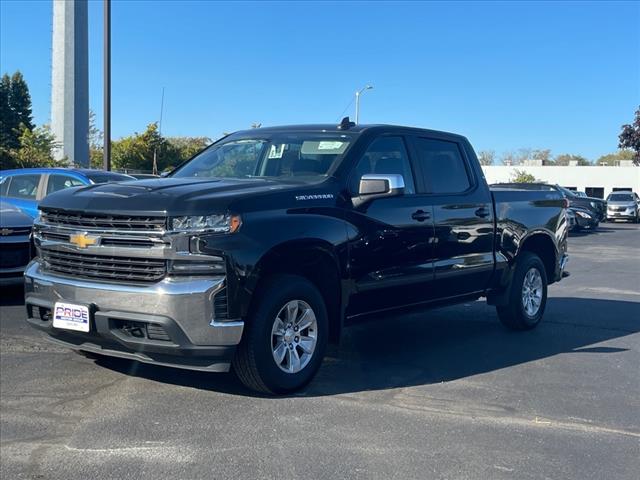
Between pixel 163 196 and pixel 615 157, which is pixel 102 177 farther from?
pixel 615 157

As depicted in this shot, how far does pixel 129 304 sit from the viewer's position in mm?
4656

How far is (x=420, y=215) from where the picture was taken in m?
6.21

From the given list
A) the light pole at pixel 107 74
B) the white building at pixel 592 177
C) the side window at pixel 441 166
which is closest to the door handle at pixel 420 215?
the side window at pixel 441 166

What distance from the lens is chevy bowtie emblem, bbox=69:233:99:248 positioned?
4.89m

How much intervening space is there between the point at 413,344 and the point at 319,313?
2.03 m

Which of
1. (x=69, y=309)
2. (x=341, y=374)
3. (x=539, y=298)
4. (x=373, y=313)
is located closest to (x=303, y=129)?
(x=373, y=313)

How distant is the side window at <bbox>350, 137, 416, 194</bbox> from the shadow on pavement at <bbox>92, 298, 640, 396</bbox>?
4.43ft

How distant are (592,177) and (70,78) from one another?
40.7 meters

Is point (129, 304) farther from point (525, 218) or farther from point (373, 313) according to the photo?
point (525, 218)

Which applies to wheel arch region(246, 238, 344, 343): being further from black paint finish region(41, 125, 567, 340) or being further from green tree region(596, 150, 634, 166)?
green tree region(596, 150, 634, 166)

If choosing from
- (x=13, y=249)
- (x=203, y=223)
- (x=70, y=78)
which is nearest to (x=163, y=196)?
(x=203, y=223)

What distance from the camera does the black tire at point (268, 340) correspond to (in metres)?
4.85

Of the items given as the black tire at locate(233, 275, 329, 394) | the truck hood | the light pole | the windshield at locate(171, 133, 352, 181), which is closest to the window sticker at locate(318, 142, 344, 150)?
the windshield at locate(171, 133, 352, 181)

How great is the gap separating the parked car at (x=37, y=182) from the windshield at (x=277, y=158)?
4879 mm
